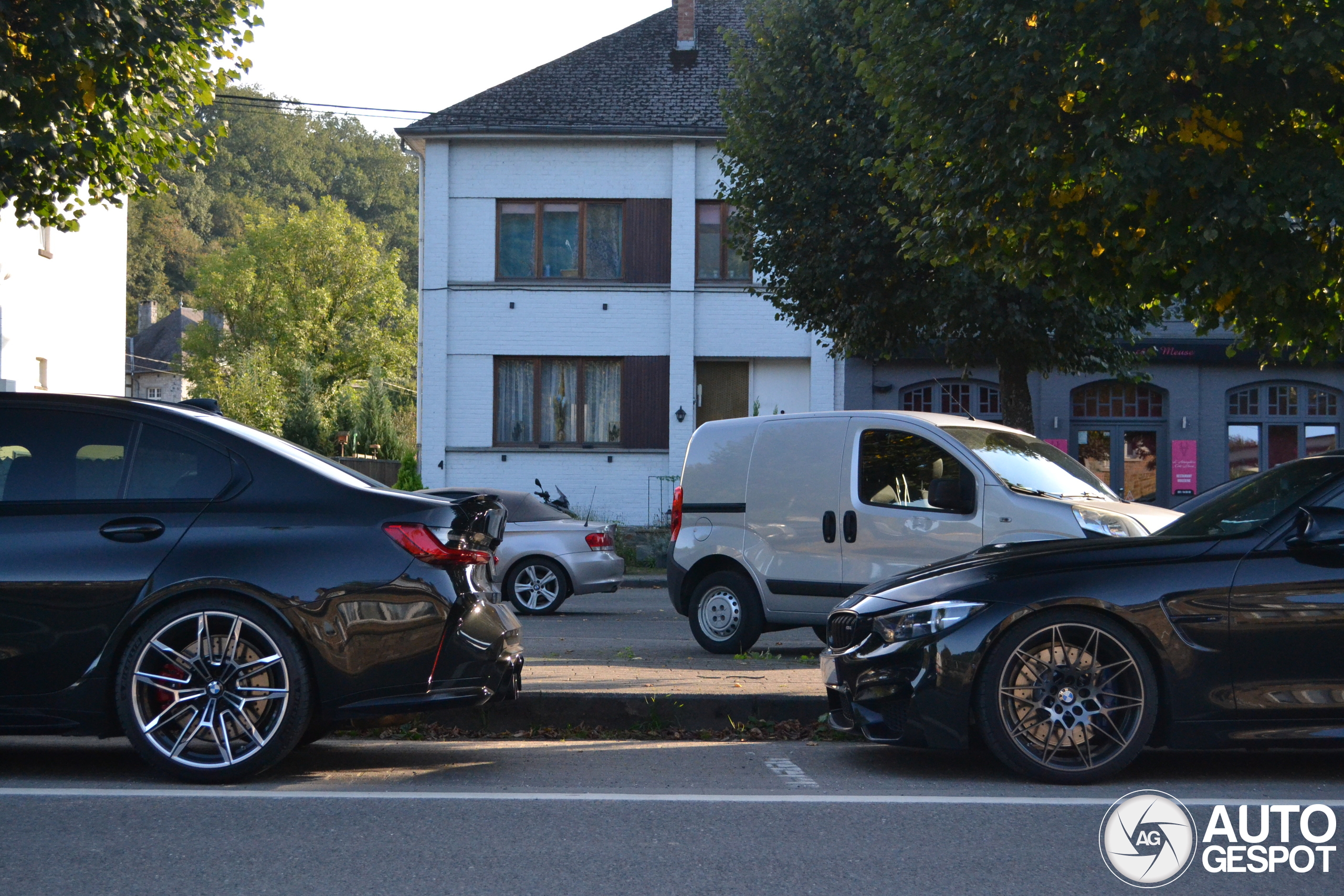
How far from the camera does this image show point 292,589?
17.8ft

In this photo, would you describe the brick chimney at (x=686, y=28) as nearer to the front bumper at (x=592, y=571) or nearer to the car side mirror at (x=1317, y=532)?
the front bumper at (x=592, y=571)

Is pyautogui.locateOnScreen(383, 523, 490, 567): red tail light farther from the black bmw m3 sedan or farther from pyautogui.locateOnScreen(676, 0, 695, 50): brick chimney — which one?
pyautogui.locateOnScreen(676, 0, 695, 50): brick chimney

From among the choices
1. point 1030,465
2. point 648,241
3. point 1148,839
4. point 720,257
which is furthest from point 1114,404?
point 1148,839

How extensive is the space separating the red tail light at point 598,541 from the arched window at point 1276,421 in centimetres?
1434

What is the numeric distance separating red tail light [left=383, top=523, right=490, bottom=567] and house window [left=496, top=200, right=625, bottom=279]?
19714 mm

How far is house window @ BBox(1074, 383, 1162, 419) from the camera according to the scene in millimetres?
24516

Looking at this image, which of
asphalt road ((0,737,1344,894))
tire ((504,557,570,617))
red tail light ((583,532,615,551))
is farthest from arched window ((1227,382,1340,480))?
asphalt road ((0,737,1344,894))

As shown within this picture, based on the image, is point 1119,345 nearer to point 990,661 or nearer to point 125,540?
point 990,661

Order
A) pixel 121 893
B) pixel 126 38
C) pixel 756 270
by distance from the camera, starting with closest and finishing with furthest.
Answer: pixel 121 893
pixel 126 38
pixel 756 270

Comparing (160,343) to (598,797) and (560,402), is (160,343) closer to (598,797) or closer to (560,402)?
(560,402)

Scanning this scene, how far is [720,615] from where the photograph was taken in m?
10.5

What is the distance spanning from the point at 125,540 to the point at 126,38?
595cm

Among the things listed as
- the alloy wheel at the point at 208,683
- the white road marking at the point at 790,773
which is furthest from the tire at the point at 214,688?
the white road marking at the point at 790,773

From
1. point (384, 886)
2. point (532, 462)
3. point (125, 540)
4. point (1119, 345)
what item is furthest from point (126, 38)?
point (532, 462)
